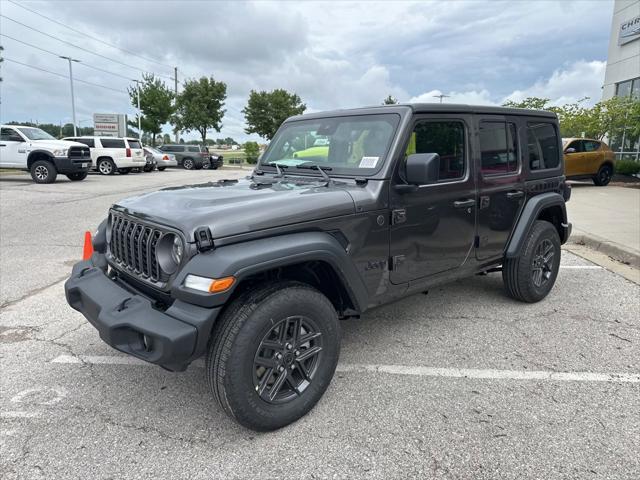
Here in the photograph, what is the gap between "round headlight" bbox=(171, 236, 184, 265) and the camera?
2348 millimetres

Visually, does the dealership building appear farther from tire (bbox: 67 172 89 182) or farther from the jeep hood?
tire (bbox: 67 172 89 182)

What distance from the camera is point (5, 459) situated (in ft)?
7.45

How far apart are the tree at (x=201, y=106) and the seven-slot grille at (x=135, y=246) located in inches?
1617

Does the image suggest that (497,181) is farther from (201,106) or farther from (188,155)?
(201,106)

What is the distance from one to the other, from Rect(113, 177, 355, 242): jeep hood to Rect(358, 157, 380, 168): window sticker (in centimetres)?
30

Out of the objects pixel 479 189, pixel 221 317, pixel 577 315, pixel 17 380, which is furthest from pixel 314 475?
pixel 577 315

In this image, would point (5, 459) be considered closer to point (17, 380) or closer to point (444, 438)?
point (17, 380)

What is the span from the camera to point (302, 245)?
246 centimetres

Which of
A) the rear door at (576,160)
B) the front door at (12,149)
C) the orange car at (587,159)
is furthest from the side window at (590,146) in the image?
the front door at (12,149)

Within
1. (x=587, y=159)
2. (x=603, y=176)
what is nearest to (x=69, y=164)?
(x=587, y=159)

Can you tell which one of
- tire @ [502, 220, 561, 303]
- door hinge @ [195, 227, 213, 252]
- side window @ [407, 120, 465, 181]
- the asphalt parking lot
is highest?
side window @ [407, 120, 465, 181]

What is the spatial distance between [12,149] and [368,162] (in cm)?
1595

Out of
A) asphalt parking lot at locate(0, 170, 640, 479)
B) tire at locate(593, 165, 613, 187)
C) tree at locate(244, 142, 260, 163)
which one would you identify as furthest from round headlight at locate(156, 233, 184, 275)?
tree at locate(244, 142, 260, 163)

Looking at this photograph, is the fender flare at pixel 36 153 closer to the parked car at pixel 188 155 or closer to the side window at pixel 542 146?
the side window at pixel 542 146
